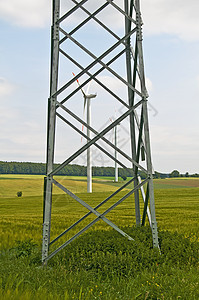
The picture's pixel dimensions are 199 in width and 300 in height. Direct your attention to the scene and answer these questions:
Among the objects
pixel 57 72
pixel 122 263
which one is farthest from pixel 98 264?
pixel 57 72

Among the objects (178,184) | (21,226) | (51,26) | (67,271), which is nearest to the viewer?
(67,271)

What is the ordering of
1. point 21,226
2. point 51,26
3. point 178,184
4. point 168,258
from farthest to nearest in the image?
point 178,184 < point 21,226 < point 51,26 < point 168,258

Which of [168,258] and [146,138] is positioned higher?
[146,138]

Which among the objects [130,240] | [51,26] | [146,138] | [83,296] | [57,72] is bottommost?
[83,296]

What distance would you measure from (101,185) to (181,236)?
50.4 m

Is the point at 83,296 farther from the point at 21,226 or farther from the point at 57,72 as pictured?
the point at 21,226

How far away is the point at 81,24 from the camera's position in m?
8.67

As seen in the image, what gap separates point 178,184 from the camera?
191 feet

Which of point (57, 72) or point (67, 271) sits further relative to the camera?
point (57, 72)

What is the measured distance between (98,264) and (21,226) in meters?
8.63

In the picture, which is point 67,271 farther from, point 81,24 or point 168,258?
point 81,24

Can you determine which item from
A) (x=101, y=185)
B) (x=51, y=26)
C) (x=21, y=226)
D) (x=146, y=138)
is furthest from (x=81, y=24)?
(x=101, y=185)

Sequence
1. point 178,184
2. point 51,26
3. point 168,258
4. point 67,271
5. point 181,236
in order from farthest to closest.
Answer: point 178,184
point 181,236
point 51,26
point 168,258
point 67,271

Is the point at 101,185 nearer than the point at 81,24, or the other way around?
the point at 81,24
